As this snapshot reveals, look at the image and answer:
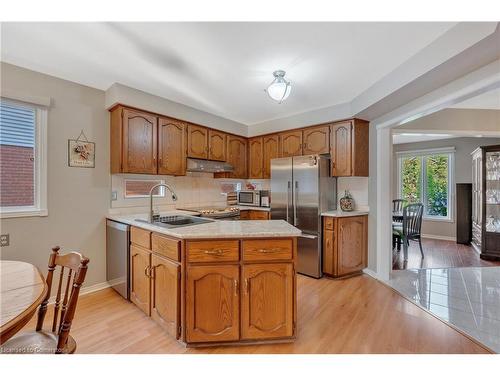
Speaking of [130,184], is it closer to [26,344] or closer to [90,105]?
[90,105]

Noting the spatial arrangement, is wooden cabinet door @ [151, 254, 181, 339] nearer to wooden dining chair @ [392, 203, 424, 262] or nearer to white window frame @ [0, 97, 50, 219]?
white window frame @ [0, 97, 50, 219]

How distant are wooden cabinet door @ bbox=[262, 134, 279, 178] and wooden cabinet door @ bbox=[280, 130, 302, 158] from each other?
5.0 inches

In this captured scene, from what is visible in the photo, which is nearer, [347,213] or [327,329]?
[327,329]

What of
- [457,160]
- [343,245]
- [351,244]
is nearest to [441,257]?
[351,244]

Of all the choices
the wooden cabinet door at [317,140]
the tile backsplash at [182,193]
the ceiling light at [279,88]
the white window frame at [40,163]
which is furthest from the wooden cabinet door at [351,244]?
the white window frame at [40,163]

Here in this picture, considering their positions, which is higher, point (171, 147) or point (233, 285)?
point (171, 147)

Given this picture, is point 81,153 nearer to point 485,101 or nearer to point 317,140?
point 317,140

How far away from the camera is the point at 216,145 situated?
13.0 ft

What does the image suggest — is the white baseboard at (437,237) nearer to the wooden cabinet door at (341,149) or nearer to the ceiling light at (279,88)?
the wooden cabinet door at (341,149)

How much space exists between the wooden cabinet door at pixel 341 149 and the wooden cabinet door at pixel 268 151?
1.00 meters

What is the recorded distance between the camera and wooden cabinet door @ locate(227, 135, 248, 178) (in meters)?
4.23

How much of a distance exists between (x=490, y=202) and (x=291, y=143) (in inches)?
146

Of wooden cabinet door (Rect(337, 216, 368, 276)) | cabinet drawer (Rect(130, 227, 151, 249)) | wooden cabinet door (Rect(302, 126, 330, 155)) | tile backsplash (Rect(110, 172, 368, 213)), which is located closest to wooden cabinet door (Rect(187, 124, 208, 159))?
tile backsplash (Rect(110, 172, 368, 213))

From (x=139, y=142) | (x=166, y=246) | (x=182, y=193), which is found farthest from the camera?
(x=182, y=193)
